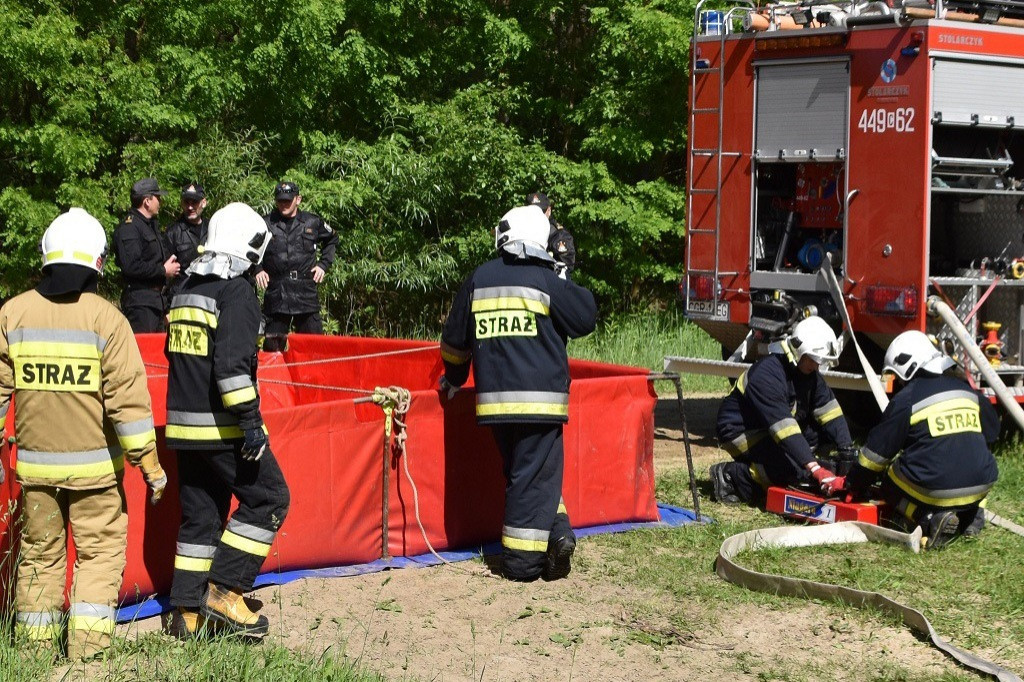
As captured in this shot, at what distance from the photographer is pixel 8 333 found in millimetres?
5352

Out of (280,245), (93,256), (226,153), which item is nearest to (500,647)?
(93,256)

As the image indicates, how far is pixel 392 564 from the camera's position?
6.91m

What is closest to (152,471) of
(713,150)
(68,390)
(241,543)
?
(68,390)

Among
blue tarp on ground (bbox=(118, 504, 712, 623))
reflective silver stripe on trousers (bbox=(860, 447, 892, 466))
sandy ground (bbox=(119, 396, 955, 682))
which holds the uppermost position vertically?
reflective silver stripe on trousers (bbox=(860, 447, 892, 466))

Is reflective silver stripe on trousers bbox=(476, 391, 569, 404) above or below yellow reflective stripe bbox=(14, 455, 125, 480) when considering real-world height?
above

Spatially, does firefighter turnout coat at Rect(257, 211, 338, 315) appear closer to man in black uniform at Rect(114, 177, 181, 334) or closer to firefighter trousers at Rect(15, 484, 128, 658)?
man in black uniform at Rect(114, 177, 181, 334)

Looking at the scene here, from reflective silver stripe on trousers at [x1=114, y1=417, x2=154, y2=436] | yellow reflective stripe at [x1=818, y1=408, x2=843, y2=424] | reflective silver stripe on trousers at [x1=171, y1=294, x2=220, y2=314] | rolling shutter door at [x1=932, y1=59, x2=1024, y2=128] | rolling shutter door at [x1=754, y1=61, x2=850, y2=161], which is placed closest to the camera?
reflective silver stripe on trousers at [x1=114, y1=417, x2=154, y2=436]

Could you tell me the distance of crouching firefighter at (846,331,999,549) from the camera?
704 cm

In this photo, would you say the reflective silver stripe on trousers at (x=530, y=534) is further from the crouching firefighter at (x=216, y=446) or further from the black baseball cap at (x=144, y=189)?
the black baseball cap at (x=144, y=189)

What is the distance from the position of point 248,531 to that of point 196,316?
0.96 m

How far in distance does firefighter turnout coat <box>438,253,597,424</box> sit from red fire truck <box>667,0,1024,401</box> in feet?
11.8

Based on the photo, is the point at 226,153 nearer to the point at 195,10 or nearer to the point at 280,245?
the point at 195,10

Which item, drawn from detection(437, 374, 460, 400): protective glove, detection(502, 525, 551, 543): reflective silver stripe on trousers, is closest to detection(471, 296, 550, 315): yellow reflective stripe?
detection(437, 374, 460, 400): protective glove

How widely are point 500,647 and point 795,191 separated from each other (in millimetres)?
6196
